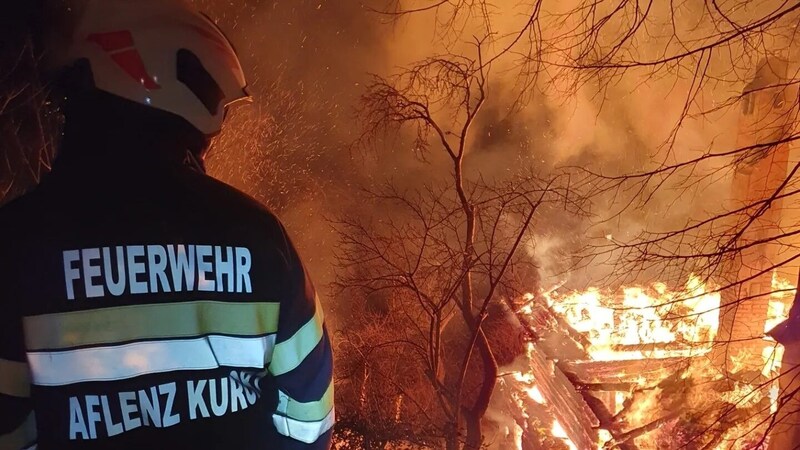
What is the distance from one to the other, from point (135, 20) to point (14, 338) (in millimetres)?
1197

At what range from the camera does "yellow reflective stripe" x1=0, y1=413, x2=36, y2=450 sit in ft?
5.36

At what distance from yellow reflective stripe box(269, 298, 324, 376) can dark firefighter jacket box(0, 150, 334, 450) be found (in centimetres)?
3

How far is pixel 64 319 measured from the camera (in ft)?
5.03

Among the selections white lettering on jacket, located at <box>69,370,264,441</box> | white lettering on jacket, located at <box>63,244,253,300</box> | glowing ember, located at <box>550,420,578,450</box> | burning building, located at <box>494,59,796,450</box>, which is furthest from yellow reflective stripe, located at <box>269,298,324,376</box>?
glowing ember, located at <box>550,420,578,450</box>

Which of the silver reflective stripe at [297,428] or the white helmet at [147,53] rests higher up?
the white helmet at [147,53]

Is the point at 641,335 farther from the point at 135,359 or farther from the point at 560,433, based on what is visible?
the point at 135,359

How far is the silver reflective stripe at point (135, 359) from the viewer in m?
1.55

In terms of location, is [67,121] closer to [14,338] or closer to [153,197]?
[153,197]

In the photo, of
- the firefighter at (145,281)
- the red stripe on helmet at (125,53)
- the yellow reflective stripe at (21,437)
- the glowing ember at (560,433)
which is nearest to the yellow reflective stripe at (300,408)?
the firefighter at (145,281)

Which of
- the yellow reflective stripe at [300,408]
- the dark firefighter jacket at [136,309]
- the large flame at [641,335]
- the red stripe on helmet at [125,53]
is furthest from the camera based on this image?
the large flame at [641,335]

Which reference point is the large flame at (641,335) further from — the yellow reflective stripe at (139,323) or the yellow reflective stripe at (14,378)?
the yellow reflective stripe at (14,378)

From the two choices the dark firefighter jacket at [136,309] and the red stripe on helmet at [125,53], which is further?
the red stripe on helmet at [125,53]

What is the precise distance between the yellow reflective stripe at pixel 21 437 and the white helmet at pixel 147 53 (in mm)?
1174

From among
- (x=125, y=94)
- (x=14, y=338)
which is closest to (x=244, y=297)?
(x=14, y=338)
